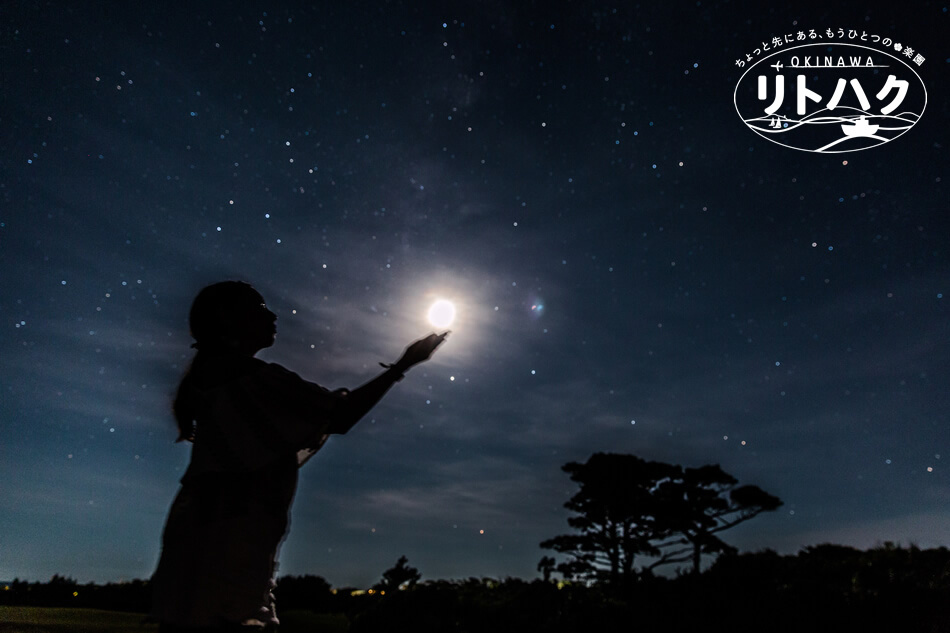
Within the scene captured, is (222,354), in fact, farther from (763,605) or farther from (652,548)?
(652,548)

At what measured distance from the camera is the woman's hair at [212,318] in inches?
87.5

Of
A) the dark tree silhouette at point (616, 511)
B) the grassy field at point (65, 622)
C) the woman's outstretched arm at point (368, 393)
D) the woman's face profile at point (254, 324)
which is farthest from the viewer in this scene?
the dark tree silhouette at point (616, 511)

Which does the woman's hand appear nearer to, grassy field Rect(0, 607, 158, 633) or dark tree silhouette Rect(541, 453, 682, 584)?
grassy field Rect(0, 607, 158, 633)

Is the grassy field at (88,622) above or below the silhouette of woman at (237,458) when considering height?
below

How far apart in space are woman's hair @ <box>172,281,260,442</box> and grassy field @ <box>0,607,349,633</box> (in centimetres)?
353

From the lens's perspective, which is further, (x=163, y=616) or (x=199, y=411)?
(x=199, y=411)

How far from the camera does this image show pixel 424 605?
913cm

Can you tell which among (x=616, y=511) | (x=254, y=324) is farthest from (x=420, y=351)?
(x=616, y=511)

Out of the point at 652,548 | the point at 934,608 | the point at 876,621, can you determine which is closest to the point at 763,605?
the point at 876,621

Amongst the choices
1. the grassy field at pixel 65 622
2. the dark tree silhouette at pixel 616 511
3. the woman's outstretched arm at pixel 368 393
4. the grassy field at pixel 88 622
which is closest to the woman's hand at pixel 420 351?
the woman's outstretched arm at pixel 368 393

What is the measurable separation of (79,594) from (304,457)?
37.4ft

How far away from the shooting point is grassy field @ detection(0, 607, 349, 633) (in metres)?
5.59

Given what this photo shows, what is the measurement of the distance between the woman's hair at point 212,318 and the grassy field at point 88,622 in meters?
3.53

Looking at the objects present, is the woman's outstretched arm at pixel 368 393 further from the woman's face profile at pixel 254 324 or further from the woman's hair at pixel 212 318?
the woman's hair at pixel 212 318
